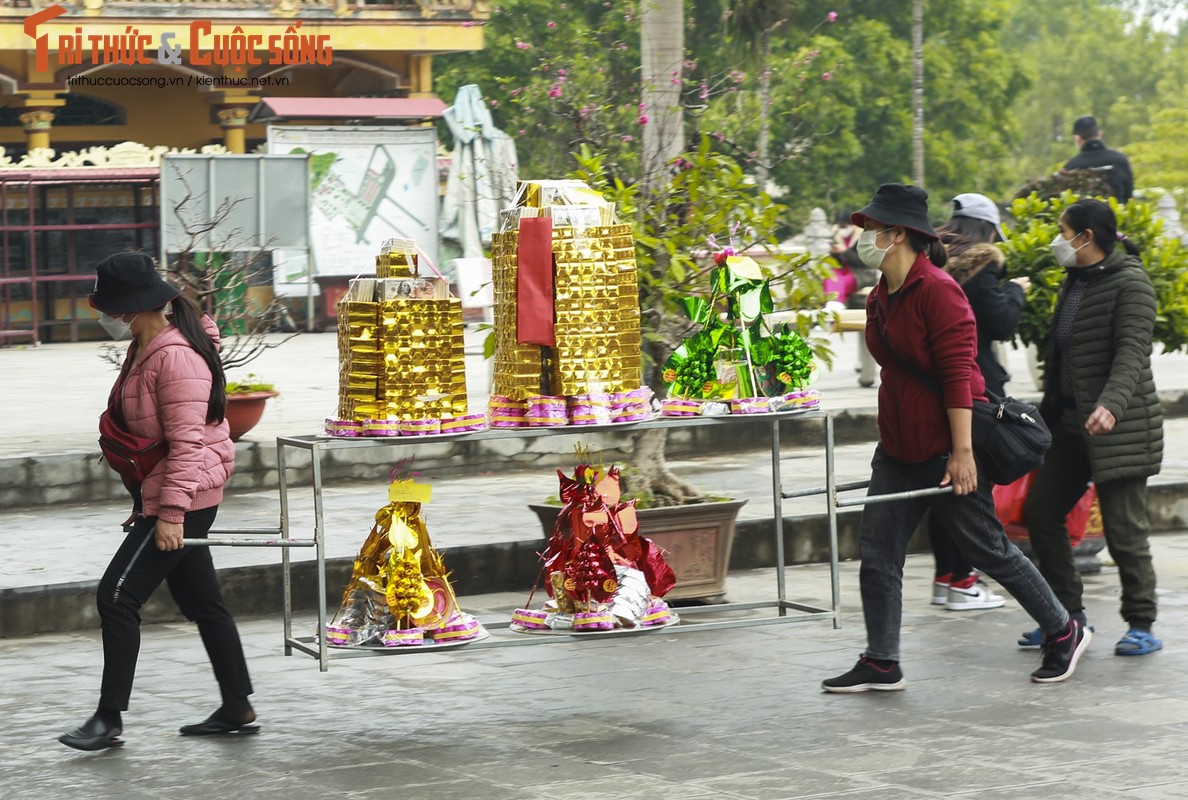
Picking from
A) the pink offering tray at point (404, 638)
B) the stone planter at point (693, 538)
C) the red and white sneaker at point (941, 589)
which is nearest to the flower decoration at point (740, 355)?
the pink offering tray at point (404, 638)

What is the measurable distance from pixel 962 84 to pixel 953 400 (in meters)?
35.7

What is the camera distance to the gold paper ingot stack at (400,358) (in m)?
5.71

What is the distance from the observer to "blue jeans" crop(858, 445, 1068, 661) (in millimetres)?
6270

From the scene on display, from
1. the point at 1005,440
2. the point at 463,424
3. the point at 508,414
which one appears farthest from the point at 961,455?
the point at 463,424

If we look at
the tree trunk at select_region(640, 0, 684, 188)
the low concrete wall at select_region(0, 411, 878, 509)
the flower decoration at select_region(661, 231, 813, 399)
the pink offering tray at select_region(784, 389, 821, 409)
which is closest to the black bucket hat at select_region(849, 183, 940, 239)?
the flower decoration at select_region(661, 231, 813, 399)

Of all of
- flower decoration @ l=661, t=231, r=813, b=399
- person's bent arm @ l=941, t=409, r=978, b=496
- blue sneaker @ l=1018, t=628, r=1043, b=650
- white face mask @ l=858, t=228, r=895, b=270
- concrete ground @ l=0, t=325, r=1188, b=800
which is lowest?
concrete ground @ l=0, t=325, r=1188, b=800

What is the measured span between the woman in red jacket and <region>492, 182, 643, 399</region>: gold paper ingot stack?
2.72 feet

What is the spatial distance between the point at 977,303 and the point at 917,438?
163 centimetres

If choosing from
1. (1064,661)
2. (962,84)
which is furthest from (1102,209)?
(962,84)

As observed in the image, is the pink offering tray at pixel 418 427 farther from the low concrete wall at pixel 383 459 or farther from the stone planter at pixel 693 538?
the low concrete wall at pixel 383 459

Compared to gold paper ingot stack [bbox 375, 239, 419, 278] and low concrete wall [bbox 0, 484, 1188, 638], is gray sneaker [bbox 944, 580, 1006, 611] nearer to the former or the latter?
low concrete wall [bbox 0, 484, 1188, 638]

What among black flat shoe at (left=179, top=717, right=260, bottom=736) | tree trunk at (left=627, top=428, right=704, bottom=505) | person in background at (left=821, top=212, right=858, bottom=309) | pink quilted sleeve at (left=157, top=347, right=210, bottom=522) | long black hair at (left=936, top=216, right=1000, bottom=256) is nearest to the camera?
pink quilted sleeve at (left=157, top=347, right=210, bottom=522)

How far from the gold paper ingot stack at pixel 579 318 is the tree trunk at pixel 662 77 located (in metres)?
3.80

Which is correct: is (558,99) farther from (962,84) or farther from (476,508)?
(962,84)
